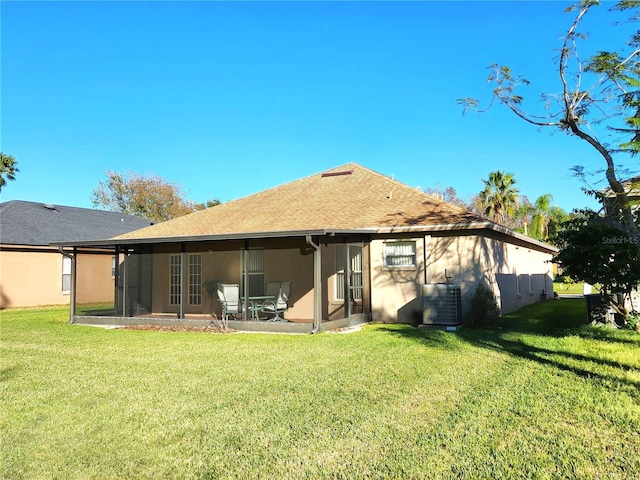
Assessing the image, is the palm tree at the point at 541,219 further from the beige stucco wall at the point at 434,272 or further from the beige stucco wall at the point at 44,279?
the beige stucco wall at the point at 44,279

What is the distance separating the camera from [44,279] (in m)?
20.1

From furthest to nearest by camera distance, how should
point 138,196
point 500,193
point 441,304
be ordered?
point 138,196, point 500,193, point 441,304

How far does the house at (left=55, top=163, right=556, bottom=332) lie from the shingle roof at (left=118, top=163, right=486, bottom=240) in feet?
0.18

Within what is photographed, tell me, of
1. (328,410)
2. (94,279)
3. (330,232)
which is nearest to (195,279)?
(330,232)

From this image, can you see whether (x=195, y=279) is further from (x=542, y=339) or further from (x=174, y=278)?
(x=542, y=339)

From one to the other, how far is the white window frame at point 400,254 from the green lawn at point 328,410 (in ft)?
14.0

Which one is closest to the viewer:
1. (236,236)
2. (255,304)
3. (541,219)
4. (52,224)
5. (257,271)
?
(236,236)

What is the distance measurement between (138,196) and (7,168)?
21.9m

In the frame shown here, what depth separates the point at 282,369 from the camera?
6.89 metres

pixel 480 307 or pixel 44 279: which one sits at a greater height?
pixel 44 279

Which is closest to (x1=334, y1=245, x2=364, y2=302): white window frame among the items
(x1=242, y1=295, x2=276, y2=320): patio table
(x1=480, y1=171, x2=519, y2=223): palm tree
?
(x1=242, y1=295, x2=276, y2=320): patio table

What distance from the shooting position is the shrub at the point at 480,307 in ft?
38.0

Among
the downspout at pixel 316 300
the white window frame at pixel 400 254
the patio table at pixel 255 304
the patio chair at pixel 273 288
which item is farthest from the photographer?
the patio chair at pixel 273 288

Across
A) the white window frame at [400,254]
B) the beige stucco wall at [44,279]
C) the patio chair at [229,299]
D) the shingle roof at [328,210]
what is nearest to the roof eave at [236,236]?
the shingle roof at [328,210]
